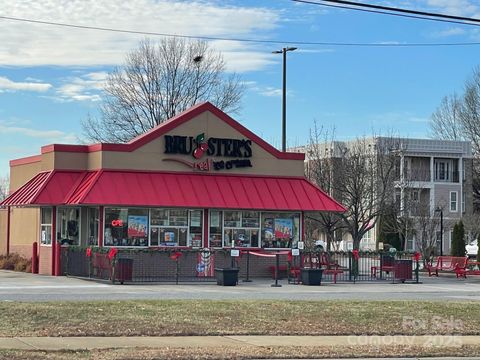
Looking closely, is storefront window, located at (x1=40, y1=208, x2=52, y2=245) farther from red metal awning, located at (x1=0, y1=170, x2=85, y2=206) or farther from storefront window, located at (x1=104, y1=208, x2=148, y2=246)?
storefront window, located at (x1=104, y1=208, x2=148, y2=246)

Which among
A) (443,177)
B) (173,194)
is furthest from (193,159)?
(443,177)

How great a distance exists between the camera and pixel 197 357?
12594 millimetres

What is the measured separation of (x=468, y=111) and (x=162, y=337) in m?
64.3

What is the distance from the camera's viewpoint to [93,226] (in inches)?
1331

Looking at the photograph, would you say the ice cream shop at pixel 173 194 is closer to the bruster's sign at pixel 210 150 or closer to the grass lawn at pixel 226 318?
the bruster's sign at pixel 210 150

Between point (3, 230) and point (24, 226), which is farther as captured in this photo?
point (3, 230)

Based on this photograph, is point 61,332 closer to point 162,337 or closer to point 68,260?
point 162,337

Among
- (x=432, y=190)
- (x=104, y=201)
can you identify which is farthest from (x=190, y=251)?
(x=432, y=190)

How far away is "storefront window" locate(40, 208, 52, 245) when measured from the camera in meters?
34.5

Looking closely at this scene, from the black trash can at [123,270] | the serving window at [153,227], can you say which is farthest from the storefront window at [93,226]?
the black trash can at [123,270]

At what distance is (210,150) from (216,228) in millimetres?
3265

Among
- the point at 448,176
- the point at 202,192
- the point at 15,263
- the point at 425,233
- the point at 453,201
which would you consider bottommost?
the point at 15,263

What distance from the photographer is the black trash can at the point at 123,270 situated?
28.3m

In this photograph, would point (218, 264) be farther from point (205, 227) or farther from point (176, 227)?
point (176, 227)
